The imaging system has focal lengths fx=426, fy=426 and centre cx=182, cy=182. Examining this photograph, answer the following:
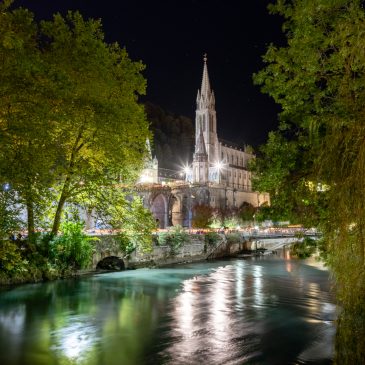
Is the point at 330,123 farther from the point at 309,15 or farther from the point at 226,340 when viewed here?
the point at 226,340

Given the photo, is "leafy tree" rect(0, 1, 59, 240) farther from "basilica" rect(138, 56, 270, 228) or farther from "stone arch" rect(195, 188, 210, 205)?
"stone arch" rect(195, 188, 210, 205)

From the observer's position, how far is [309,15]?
407 inches

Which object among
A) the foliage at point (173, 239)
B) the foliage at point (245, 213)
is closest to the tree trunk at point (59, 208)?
the foliage at point (173, 239)

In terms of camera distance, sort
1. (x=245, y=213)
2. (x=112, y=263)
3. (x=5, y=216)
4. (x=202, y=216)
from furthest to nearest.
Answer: (x=245, y=213), (x=202, y=216), (x=112, y=263), (x=5, y=216)

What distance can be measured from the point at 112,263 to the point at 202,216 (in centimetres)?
4557

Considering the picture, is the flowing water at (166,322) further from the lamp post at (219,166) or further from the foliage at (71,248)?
the lamp post at (219,166)

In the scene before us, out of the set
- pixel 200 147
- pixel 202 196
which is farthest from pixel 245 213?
pixel 200 147

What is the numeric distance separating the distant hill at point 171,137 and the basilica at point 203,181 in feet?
25.6

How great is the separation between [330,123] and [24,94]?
38.2 feet

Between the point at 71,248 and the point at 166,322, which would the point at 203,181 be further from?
the point at 166,322

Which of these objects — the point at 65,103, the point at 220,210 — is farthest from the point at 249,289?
the point at 220,210

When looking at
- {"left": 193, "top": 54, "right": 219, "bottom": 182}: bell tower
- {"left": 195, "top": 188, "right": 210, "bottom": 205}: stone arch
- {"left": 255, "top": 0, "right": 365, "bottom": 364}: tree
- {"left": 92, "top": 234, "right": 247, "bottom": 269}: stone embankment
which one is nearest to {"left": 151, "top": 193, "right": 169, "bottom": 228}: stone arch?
{"left": 195, "top": 188, "right": 210, "bottom": 205}: stone arch

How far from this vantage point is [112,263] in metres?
34.3

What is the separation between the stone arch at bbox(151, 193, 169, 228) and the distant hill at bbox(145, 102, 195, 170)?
80.0ft
